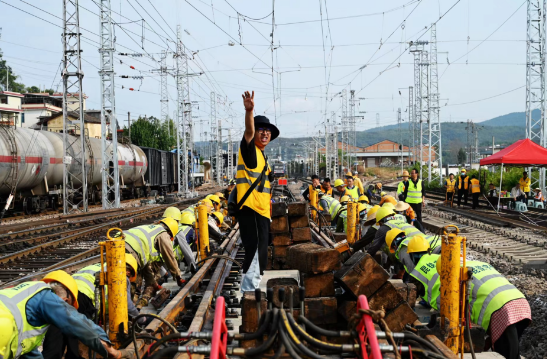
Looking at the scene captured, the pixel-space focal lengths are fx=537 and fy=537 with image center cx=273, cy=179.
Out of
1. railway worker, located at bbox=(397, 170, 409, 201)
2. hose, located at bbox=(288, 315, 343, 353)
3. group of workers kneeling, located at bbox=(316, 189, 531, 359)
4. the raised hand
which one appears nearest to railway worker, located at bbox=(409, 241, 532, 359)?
group of workers kneeling, located at bbox=(316, 189, 531, 359)

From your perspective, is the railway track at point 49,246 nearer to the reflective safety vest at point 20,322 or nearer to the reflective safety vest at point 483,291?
the reflective safety vest at point 20,322

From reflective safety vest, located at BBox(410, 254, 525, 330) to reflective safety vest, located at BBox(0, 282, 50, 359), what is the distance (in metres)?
3.58

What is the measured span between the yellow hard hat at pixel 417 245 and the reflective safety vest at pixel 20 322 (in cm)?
380

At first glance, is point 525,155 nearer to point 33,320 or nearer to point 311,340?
point 311,340

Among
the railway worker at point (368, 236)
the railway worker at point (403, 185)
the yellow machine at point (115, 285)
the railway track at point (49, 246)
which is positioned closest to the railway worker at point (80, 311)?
the yellow machine at point (115, 285)

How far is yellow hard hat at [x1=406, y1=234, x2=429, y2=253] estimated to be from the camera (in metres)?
5.90

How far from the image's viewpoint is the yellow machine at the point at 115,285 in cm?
462

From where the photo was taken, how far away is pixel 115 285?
4641 millimetres

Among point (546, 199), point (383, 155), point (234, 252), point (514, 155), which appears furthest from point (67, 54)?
point (383, 155)

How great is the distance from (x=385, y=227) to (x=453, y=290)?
2690 mm

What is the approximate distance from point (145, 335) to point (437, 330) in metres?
2.59

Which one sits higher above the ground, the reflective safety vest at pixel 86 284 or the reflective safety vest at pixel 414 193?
the reflective safety vest at pixel 414 193

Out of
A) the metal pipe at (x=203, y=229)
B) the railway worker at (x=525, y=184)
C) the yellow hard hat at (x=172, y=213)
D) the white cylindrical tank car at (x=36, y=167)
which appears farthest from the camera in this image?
the railway worker at (x=525, y=184)

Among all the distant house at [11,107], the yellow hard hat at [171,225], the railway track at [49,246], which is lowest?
the railway track at [49,246]
